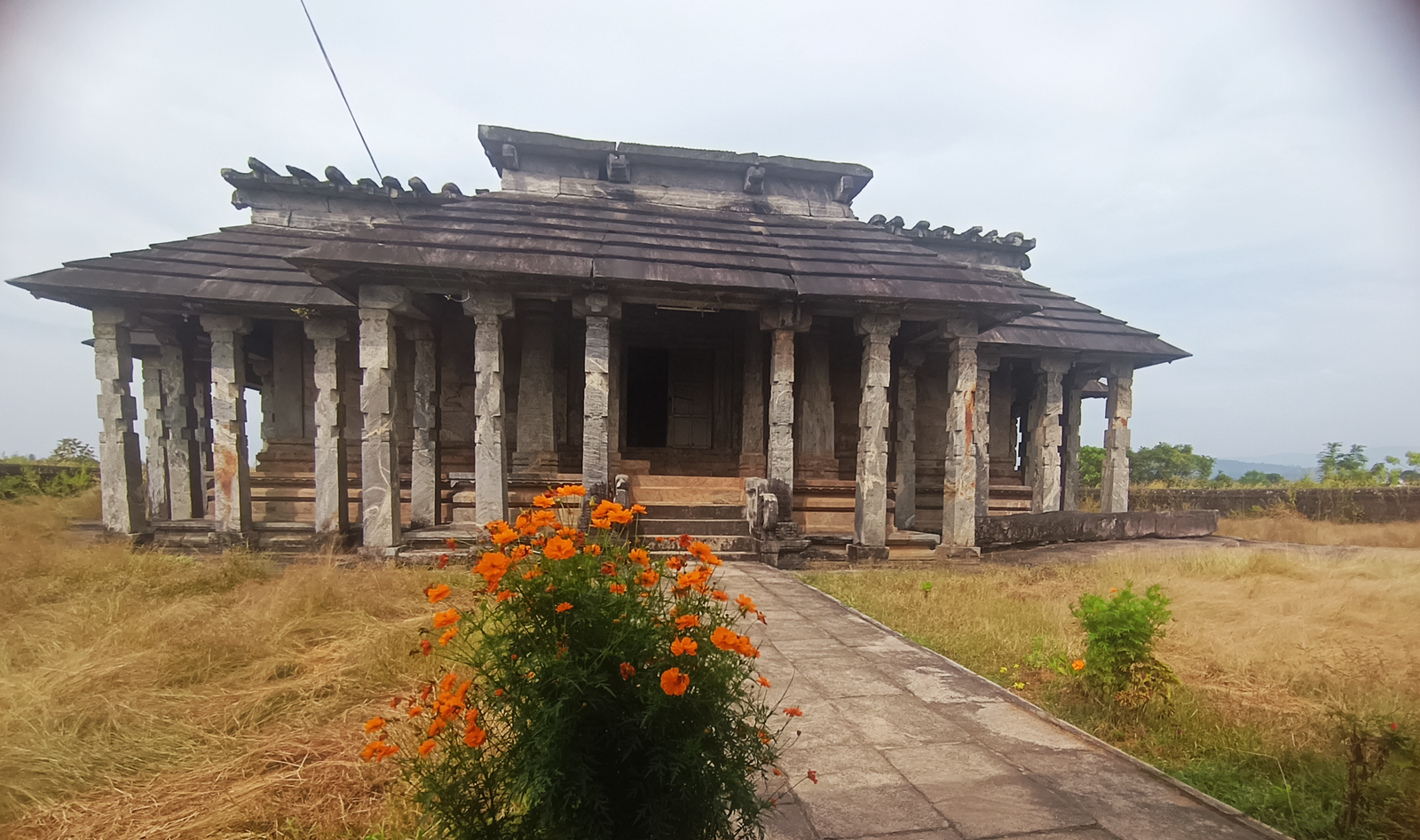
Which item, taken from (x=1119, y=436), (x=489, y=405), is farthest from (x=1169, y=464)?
(x=489, y=405)

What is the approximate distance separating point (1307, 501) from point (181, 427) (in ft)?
83.6

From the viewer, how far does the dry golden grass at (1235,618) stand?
3637 mm

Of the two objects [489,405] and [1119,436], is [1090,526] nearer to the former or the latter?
[1119,436]

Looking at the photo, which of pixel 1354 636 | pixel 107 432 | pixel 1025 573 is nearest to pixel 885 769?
pixel 1354 636

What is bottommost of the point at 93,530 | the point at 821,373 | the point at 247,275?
the point at 93,530

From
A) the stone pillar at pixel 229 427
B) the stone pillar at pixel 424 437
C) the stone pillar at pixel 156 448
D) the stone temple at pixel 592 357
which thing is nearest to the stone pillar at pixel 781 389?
the stone temple at pixel 592 357

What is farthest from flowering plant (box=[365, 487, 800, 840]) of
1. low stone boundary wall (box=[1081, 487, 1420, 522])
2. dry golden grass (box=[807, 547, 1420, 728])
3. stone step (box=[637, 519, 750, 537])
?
low stone boundary wall (box=[1081, 487, 1420, 522])

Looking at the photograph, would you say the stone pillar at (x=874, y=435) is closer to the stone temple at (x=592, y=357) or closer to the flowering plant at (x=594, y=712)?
the stone temple at (x=592, y=357)

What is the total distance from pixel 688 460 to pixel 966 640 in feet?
22.6

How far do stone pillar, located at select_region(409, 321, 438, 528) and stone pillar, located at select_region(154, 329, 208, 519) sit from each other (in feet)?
14.7

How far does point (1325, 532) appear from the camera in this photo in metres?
11.7

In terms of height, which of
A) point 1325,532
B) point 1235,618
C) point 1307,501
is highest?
point 1235,618

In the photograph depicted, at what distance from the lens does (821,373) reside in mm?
10750

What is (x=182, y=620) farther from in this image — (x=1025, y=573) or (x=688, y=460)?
(x=1025, y=573)
